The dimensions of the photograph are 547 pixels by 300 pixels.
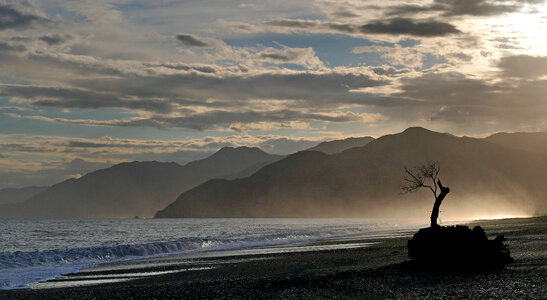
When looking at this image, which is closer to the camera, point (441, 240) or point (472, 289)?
point (472, 289)

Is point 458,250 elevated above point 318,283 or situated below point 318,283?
above

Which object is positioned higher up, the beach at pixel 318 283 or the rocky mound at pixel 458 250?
the rocky mound at pixel 458 250

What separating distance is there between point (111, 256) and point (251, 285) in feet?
91.6

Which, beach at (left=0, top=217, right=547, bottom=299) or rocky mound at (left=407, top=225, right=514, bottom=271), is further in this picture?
rocky mound at (left=407, top=225, right=514, bottom=271)

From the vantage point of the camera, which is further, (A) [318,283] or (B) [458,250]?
(B) [458,250]

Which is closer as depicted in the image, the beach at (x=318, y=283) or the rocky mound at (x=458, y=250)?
the beach at (x=318, y=283)

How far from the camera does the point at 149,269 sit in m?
30.2

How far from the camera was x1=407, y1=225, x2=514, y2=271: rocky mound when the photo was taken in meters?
21.0

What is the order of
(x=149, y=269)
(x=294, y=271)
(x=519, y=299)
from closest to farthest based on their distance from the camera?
(x=519, y=299)
(x=294, y=271)
(x=149, y=269)

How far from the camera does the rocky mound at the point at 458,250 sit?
2097 centimetres

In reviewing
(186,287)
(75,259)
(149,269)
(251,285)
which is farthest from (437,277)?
(75,259)

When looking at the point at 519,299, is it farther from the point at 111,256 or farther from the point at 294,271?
the point at 111,256

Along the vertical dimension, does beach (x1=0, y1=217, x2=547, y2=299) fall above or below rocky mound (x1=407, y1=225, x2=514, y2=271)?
below

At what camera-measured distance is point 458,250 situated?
21.7 m
